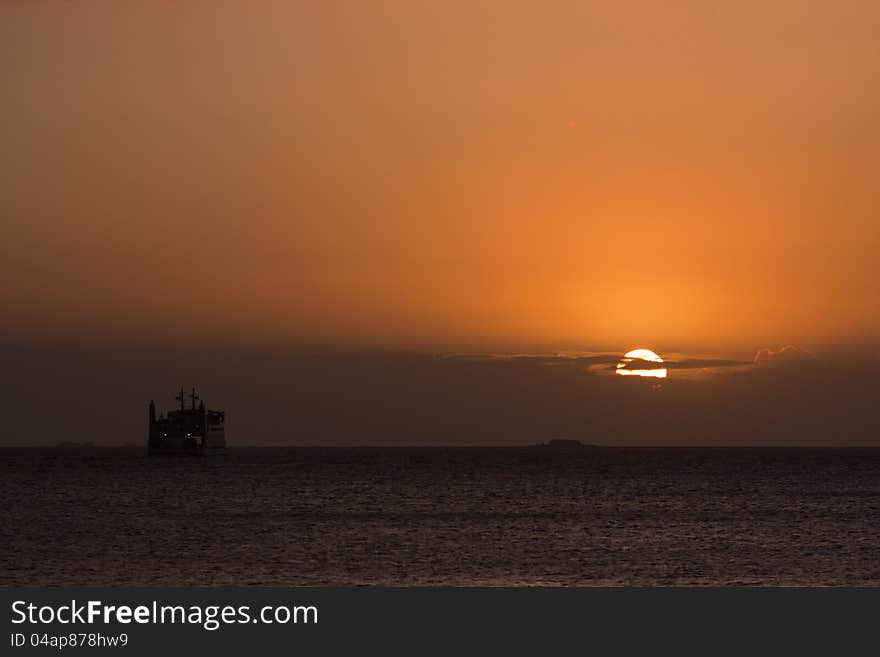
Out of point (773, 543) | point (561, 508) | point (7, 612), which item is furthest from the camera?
point (561, 508)

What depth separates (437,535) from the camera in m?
78.4

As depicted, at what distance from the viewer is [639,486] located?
153m

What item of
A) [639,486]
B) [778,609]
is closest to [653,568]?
[778,609]

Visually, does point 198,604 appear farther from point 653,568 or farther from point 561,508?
point 561,508

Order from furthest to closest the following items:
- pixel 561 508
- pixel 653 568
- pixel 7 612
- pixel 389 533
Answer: pixel 561 508 → pixel 389 533 → pixel 653 568 → pixel 7 612

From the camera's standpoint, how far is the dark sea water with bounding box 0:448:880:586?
56625 millimetres

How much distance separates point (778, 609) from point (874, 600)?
72.4 inches

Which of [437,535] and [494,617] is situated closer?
[494,617]

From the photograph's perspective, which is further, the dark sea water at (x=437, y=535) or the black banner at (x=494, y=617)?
the dark sea water at (x=437, y=535)

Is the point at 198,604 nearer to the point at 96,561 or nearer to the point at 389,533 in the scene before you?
the point at 96,561

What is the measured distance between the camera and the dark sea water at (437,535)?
2229 inches

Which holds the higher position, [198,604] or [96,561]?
[198,604]

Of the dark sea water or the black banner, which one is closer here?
the black banner

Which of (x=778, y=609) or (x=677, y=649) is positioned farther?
(x=778, y=609)
